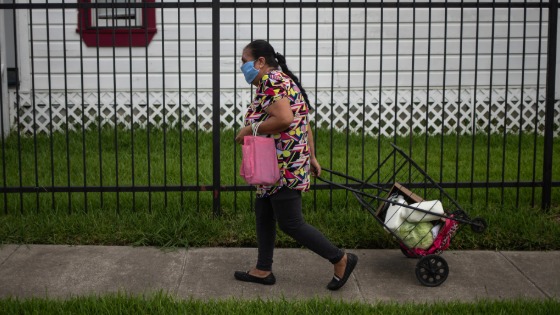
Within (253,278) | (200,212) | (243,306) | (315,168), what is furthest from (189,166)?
(243,306)

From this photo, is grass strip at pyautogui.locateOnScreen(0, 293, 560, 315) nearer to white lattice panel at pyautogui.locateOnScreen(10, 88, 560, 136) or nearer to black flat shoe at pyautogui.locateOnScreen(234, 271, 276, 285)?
black flat shoe at pyautogui.locateOnScreen(234, 271, 276, 285)

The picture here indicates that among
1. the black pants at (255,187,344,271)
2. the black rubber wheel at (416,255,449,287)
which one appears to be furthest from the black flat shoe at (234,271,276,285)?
the black rubber wheel at (416,255,449,287)

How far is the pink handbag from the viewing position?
4957mm

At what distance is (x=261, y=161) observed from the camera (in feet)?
16.3

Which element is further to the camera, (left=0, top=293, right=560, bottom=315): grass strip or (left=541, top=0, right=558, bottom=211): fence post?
(left=541, top=0, right=558, bottom=211): fence post

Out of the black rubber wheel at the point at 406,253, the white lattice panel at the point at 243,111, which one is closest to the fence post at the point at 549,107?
the black rubber wheel at the point at 406,253

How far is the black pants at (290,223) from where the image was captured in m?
5.11

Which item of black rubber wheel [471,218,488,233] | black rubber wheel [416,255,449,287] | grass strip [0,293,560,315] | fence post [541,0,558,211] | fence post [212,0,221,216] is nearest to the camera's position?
grass strip [0,293,560,315]

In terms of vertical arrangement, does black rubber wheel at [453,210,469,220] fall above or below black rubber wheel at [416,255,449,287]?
above

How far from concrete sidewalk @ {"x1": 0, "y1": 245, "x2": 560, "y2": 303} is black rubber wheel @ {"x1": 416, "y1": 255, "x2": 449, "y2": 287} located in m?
0.05

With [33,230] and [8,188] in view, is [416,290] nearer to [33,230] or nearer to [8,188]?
[33,230]

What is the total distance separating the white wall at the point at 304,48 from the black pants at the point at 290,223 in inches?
246

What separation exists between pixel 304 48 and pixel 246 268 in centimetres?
631

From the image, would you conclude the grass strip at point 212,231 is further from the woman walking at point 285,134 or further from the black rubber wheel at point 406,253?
the woman walking at point 285,134
